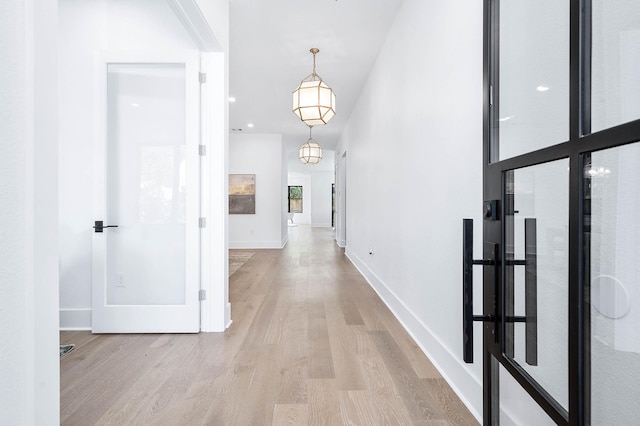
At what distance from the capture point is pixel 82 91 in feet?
9.21

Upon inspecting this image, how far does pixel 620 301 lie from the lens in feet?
2.06

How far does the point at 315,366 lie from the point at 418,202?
139cm

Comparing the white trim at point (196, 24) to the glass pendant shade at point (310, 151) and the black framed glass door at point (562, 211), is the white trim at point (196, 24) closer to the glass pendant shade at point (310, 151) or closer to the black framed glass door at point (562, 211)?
the black framed glass door at point (562, 211)

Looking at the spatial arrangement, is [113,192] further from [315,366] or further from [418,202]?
[418,202]

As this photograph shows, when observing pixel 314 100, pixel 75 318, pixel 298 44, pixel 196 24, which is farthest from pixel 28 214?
pixel 298 44

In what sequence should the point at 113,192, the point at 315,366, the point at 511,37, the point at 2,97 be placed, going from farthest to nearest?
the point at 113,192
the point at 315,366
the point at 511,37
the point at 2,97

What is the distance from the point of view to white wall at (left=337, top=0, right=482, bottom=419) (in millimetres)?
1742

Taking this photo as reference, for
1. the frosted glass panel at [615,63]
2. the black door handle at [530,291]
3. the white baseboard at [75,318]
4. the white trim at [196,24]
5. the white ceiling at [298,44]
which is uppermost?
the white ceiling at [298,44]

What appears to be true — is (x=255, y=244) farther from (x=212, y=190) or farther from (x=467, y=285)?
(x=467, y=285)

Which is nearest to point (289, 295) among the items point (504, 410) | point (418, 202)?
point (418, 202)

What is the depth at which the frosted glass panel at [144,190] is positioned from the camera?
9.05 ft

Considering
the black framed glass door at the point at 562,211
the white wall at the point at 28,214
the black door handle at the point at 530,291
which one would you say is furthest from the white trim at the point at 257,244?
the black door handle at the point at 530,291

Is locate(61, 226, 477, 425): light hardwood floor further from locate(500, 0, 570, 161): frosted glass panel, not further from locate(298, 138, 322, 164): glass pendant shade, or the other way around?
locate(298, 138, 322, 164): glass pendant shade

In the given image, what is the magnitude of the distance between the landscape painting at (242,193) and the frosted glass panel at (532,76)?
747cm
